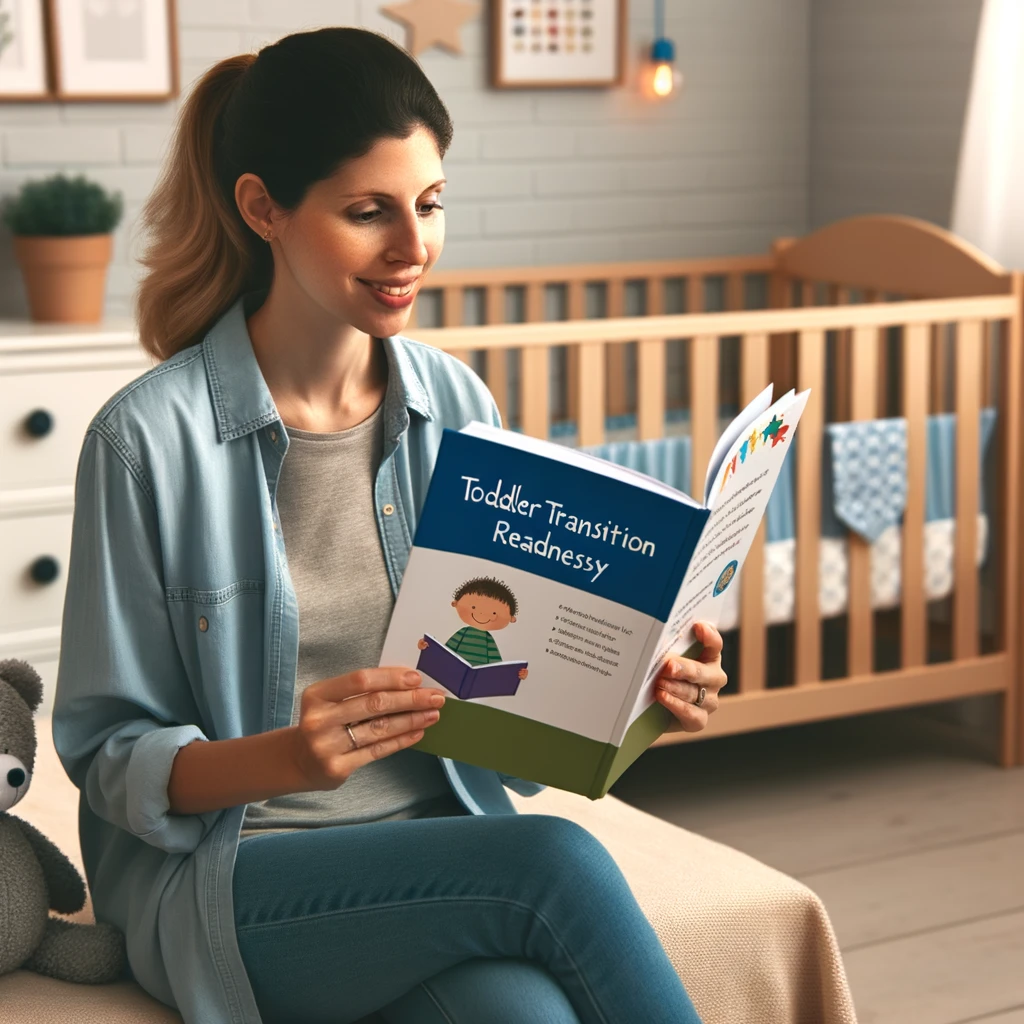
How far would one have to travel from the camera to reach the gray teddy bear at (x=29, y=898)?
4.12ft

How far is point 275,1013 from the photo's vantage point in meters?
1.20

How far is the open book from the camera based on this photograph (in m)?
1.05

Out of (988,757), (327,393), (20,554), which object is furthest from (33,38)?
(988,757)

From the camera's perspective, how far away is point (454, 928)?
1.14m

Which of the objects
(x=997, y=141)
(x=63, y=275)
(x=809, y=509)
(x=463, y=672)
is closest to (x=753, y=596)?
(x=809, y=509)

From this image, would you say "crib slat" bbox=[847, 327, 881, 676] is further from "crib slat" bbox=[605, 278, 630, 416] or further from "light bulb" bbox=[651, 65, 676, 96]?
Result: "light bulb" bbox=[651, 65, 676, 96]

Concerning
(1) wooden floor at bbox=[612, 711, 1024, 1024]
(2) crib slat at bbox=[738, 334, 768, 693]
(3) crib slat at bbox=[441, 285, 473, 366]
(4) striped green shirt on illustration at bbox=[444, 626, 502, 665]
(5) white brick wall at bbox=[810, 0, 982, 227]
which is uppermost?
(5) white brick wall at bbox=[810, 0, 982, 227]

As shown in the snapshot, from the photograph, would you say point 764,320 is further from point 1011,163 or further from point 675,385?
point 675,385

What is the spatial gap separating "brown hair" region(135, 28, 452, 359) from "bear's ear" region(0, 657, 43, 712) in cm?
A: 30

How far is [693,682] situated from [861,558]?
1617 mm

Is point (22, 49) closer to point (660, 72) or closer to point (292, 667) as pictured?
point (660, 72)

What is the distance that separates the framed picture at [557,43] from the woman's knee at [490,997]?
9.00ft

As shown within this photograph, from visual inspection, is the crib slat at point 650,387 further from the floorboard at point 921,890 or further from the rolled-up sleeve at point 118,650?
the rolled-up sleeve at point 118,650

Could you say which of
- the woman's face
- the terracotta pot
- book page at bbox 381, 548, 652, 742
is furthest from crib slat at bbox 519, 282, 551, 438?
book page at bbox 381, 548, 652, 742
